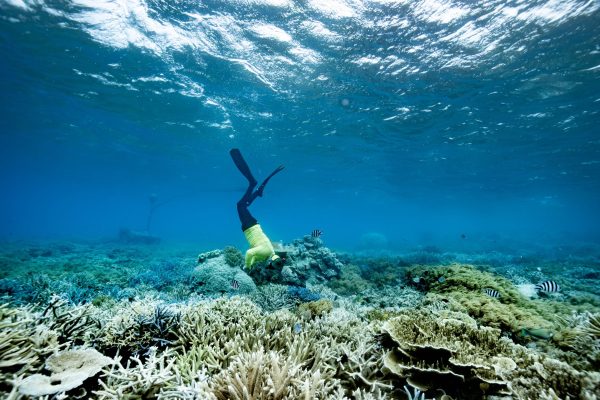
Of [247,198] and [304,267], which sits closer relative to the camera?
[304,267]

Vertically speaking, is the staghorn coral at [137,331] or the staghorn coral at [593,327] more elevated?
the staghorn coral at [593,327]

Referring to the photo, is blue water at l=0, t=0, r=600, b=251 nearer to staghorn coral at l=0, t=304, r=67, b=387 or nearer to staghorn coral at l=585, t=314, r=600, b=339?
Result: staghorn coral at l=585, t=314, r=600, b=339

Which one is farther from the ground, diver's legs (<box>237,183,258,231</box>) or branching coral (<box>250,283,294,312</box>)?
diver's legs (<box>237,183,258,231</box>)

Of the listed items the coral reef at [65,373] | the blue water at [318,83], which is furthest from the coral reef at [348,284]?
the blue water at [318,83]

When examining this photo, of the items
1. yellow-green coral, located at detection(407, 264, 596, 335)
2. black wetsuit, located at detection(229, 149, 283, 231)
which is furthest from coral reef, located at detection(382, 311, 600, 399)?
black wetsuit, located at detection(229, 149, 283, 231)

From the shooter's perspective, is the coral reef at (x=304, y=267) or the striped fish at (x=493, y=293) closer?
the striped fish at (x=493, y=293)

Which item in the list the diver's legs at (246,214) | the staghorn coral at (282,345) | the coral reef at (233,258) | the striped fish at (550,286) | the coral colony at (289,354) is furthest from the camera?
the coral reef at (233,258)

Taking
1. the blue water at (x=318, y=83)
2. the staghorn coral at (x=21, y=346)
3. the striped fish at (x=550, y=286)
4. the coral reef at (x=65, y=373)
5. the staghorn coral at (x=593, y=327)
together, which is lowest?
the coral reef at (x=65, y=373)

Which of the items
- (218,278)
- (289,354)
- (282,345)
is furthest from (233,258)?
(289,354)

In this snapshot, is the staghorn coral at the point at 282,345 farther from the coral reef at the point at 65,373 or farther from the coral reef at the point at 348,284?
the coral reef at the point at 348,284

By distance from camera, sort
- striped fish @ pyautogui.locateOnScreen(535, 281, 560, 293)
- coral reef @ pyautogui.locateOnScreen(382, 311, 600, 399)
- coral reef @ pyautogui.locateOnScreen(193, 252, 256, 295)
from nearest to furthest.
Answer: coral reef @ pyautogui.locateOnScreen(382, 311, 600, 399)
striped fish @ pyautogui.locateOnScreen(535, 281, 560, 293)
coral reef @ pyautogui.locateOnScreen(193, 252, 256, 295)

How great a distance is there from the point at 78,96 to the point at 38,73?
328 centimetres

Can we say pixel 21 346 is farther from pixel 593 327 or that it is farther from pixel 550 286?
pixel 550 286

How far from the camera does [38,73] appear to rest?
2064 cm
